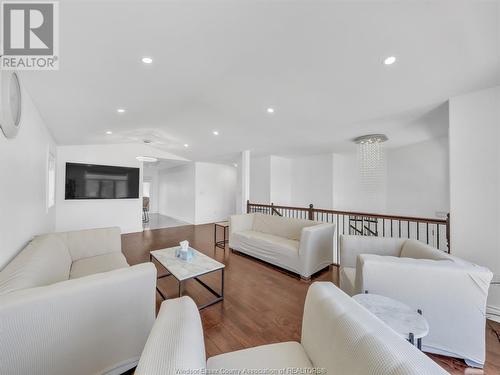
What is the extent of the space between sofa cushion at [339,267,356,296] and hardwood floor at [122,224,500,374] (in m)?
0.52

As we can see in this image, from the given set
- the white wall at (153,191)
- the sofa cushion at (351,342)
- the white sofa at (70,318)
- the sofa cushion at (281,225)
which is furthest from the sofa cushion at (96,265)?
the white wall at (153,191)

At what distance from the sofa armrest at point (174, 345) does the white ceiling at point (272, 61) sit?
5.79ft

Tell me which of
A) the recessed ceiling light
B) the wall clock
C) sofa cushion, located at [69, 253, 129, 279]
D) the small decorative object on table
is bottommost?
sofa cushion, located at [69, 253, 129, 279]

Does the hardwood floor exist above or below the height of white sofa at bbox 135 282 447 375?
below

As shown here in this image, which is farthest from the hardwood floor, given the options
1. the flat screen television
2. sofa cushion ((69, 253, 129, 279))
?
the flat screen television

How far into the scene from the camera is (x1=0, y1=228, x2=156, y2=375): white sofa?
3.25 ft

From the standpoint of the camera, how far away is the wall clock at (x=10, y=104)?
1.32 meters

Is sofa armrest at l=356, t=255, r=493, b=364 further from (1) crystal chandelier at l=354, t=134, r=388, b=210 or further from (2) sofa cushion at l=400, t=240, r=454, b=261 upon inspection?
(1) crystal chandelier at l=354, t=134, r=388, b=210

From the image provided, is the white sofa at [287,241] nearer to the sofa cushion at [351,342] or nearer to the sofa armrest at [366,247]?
the sofa armrest at [366,247]

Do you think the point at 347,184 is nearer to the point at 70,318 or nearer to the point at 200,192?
the point at 200,192

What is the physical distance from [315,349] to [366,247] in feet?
5.30

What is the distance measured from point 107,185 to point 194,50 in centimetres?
503

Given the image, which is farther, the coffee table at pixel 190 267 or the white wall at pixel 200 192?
the white wall at pixel 200 192

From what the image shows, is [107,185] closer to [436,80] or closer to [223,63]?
[223,63]
